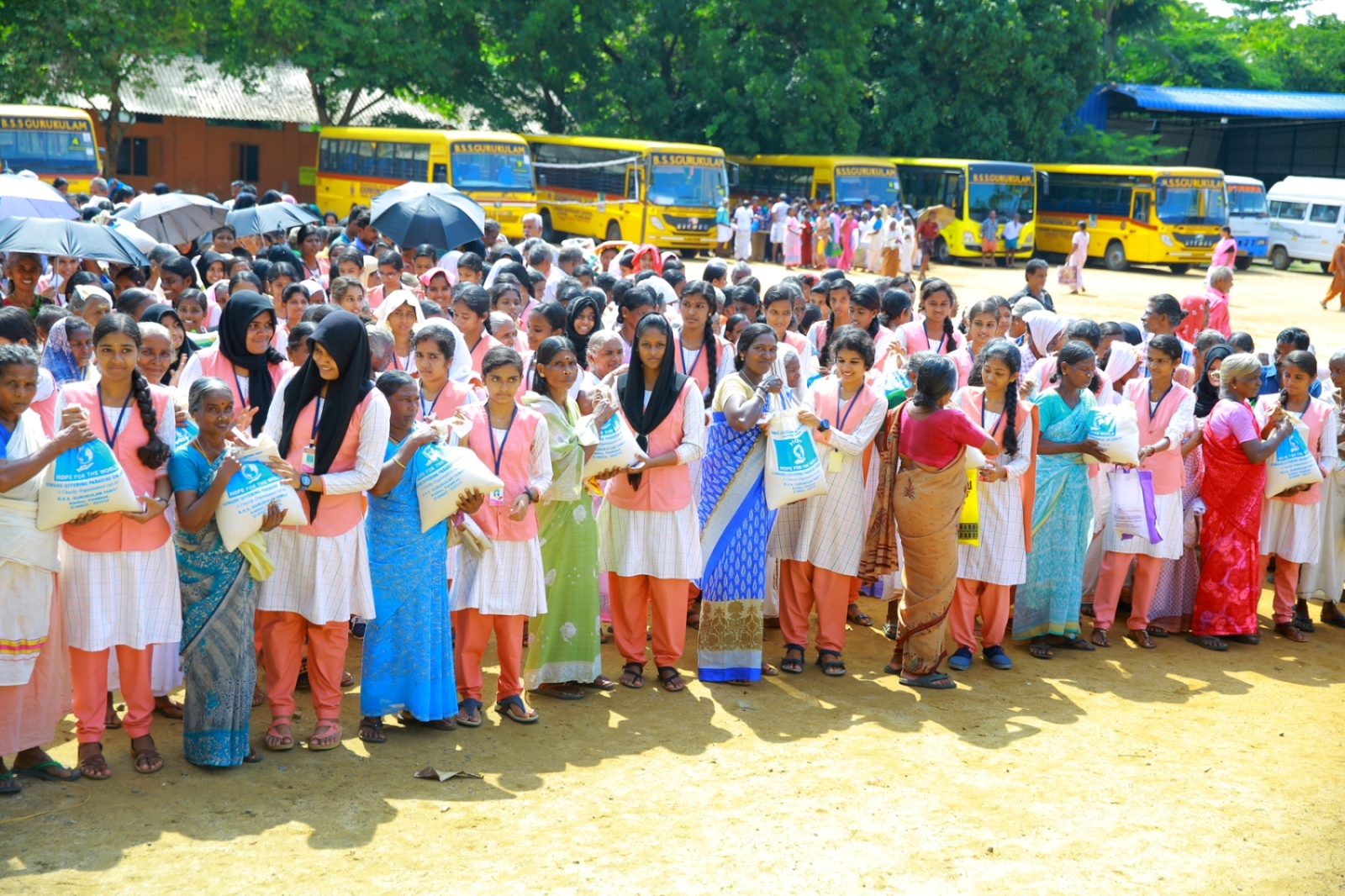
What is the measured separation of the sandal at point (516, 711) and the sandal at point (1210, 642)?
3.66m

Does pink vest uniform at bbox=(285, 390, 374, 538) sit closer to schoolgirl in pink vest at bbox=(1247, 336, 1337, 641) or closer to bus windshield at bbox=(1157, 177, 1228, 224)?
schoolgirl in pink vest at bbox=(1247, 336, 1337, 641)

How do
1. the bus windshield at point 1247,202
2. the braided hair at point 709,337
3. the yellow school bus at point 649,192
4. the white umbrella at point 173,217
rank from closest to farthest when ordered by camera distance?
the braided hair at point 709,337, the white umbrella at point 173,217, the yellow school bus at point 649,192, the bus windshield at point 1247,202

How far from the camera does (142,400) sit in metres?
4.30

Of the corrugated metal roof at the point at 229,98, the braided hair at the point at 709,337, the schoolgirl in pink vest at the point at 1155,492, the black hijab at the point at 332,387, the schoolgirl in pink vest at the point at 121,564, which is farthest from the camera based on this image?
the corrugated metal roof at the point at 229,98

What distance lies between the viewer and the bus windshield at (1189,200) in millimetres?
27078

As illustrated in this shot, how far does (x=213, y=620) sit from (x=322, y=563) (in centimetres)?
41

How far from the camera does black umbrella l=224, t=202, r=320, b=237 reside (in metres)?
10.4

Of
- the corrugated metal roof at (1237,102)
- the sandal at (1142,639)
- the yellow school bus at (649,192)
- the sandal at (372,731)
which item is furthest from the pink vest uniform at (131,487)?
the corrugated metal roof at (1237,102)

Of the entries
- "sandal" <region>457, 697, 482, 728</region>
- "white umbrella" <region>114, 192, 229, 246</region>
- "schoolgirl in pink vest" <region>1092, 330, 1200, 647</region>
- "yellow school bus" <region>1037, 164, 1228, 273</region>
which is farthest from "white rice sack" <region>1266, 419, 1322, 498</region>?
"yellow school bus" <region>1037, 164, 1228, 273</region>

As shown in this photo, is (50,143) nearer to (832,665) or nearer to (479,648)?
(479,648)

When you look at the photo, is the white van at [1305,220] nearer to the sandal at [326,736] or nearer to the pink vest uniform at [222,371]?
the pink vest uniform at [222,371]

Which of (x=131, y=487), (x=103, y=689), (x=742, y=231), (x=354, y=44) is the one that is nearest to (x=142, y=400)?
(x=131, y=487)

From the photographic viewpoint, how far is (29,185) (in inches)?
337

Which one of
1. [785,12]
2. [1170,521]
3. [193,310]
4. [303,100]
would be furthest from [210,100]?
[1170,521]
